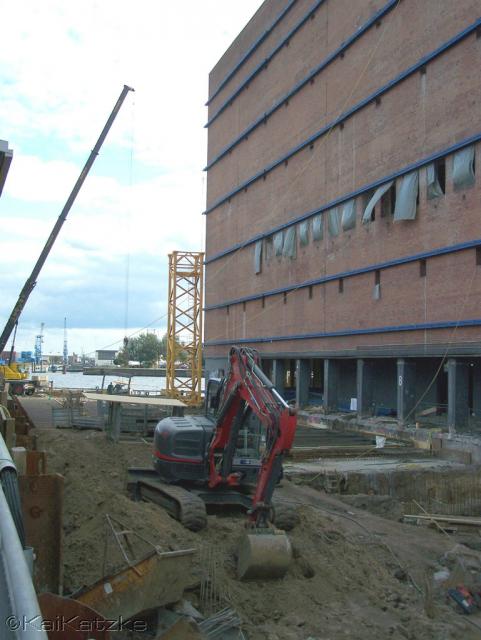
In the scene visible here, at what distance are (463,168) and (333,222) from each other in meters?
11.4

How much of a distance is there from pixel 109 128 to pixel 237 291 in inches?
736

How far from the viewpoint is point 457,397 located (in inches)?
1055

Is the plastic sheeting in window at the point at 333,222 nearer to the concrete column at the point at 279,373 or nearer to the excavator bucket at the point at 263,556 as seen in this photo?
the concrete column at the point at 279,373

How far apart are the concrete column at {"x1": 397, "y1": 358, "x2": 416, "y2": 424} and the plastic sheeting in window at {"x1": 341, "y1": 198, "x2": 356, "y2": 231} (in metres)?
8.76

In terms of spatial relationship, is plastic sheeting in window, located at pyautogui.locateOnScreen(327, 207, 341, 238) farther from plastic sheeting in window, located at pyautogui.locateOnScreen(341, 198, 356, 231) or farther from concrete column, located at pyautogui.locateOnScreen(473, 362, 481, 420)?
concrete column, located at pyautogui.locateOnScreen(473, 362, 481, 420)

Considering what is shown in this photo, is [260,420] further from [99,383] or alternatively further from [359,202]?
[99,383]

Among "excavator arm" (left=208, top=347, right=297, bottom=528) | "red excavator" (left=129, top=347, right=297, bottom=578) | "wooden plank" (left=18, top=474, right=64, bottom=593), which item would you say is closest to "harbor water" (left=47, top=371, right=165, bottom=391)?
"red excavator" (left=129, top=347, right=297, bottom=578)

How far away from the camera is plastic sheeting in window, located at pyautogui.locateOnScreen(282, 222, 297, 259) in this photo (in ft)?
139


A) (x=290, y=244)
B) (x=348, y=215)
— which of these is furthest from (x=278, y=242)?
(x=348, y=215)

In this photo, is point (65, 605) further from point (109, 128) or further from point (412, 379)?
point (109, 128)

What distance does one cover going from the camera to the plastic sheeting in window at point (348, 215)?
35438 millimetres

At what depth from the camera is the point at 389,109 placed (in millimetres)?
32188

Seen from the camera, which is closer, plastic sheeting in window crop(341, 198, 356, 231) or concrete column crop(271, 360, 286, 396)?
plastic sheeting in window crop(341, 198, 356, 231)

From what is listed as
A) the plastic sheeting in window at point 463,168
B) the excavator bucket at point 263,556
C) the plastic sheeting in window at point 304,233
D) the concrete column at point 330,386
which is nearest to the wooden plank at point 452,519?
the excavator bucket at point 263,556
